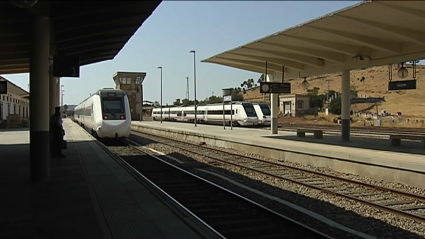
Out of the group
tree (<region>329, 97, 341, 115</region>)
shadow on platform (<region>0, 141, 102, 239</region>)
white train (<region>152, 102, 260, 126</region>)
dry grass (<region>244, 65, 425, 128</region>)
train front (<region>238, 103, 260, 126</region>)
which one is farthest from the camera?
tree (<region>329, 97, 341, 115</region>)

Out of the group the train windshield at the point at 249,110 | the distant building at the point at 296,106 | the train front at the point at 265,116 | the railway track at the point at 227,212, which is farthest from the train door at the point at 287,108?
the railway track at the point at 227,212

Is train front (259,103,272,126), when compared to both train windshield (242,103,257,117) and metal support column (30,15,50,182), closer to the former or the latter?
train windshield (242,103,257,117)

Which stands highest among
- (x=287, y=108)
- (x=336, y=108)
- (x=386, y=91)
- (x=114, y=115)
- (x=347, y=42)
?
(x=386, y=91)

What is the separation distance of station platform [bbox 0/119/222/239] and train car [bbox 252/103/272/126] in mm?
28113

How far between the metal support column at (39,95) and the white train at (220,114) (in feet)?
64.5

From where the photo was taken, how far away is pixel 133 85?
68188 mm

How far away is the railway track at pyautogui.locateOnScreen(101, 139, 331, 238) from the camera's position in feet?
21.3

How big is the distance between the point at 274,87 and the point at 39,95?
498 inches

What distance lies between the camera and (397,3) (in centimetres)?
941

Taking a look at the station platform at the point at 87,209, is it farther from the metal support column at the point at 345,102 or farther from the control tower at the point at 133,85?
the control tower at the point at 133,85

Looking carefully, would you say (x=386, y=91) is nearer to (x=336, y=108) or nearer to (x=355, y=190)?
(x=336, y=108)

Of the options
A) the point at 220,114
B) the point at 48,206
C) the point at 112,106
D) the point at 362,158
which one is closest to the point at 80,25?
the point at 48,206

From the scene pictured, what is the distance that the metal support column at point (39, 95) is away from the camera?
30.2 ft

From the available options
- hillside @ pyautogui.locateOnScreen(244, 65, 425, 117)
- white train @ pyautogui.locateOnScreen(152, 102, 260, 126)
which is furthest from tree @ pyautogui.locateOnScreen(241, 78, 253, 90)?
white train @ pyautogui.locateOnScreen(152, 102, 260, 126)
